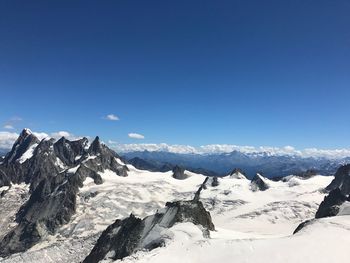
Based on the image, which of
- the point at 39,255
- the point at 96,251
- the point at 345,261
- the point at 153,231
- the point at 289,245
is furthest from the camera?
the point at 39,255

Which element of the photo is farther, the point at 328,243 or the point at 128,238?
the point at 128,238

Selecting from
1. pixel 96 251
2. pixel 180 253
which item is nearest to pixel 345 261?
pixel 180 253

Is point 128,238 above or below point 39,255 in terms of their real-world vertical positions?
above

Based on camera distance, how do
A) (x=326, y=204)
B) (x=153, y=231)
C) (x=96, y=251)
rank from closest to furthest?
(x=153, y=231) → (x=96, y=251) → (x=326, y=204)

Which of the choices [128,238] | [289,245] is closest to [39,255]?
[128,238]

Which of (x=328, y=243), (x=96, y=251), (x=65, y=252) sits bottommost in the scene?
(x=65, y=252)

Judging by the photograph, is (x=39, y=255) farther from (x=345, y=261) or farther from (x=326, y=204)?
(x=345, y=261)

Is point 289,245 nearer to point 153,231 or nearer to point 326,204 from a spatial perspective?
point 153,231
